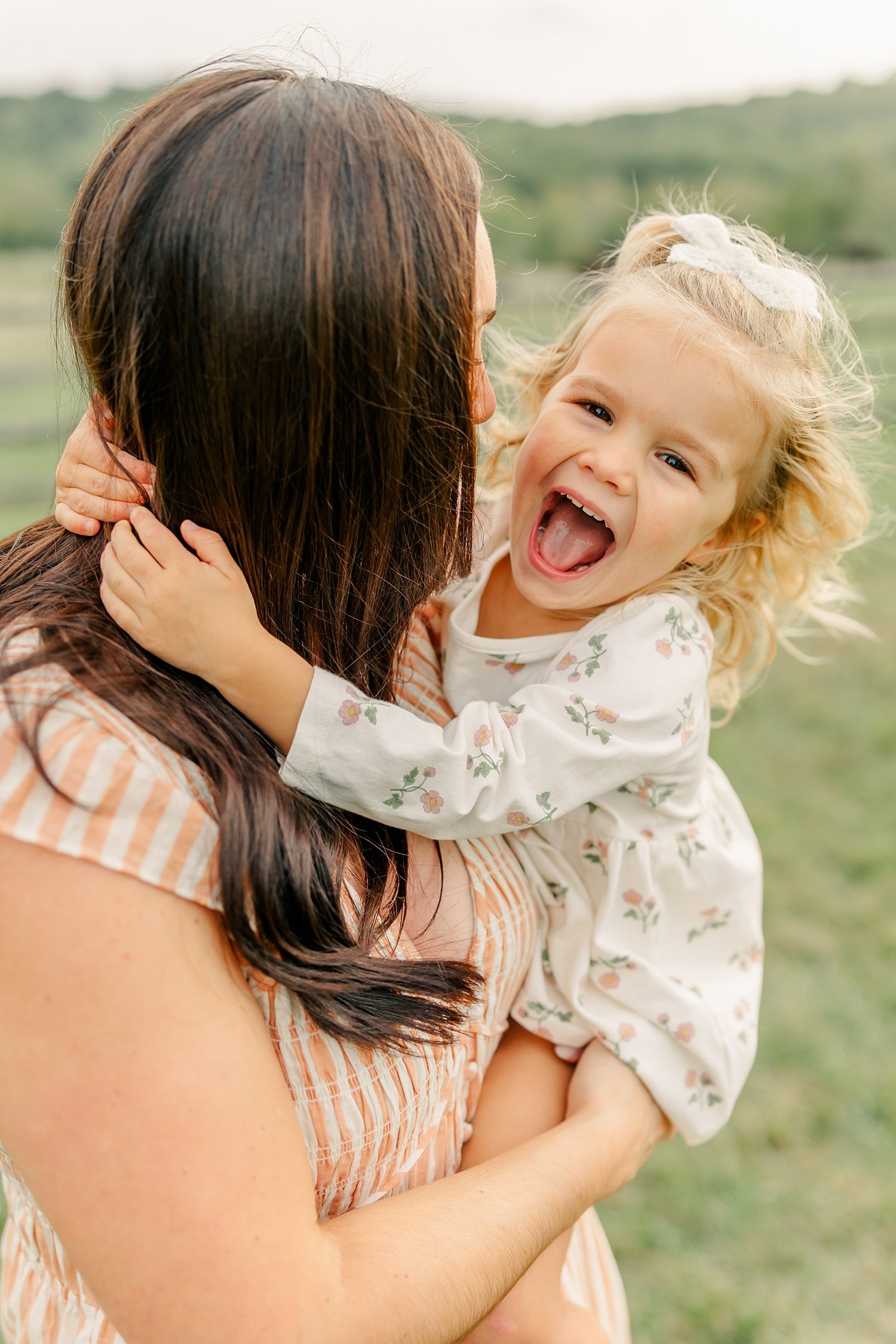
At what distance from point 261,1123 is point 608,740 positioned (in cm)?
75

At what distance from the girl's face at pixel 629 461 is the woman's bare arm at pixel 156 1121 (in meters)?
0.96

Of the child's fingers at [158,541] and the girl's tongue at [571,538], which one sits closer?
the child's fingers at [158,541]

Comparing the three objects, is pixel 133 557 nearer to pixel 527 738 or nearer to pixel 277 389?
pixel 277 389

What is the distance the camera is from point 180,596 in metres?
1.12

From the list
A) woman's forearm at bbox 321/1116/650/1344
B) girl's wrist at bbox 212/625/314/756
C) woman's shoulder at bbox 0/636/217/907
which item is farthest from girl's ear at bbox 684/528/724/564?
woman's shoulder at bbox 0/636/217/907

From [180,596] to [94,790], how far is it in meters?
0.25

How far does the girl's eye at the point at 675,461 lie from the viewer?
177cm

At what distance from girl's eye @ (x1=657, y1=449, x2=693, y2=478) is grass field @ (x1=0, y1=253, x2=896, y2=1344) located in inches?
24.6

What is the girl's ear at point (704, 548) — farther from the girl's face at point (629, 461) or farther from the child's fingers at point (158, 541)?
the child's fingers at point (158, 541)

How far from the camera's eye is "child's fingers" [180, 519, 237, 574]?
1156 millimetres

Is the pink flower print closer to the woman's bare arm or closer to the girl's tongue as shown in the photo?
the girl's tongue

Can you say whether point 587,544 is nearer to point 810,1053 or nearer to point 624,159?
point 810,1053

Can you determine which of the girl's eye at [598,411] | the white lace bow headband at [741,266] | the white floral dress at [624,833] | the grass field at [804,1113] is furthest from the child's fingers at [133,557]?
the white lace bow headband at [741,266]

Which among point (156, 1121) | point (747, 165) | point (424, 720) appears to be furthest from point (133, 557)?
point (747, 165)
